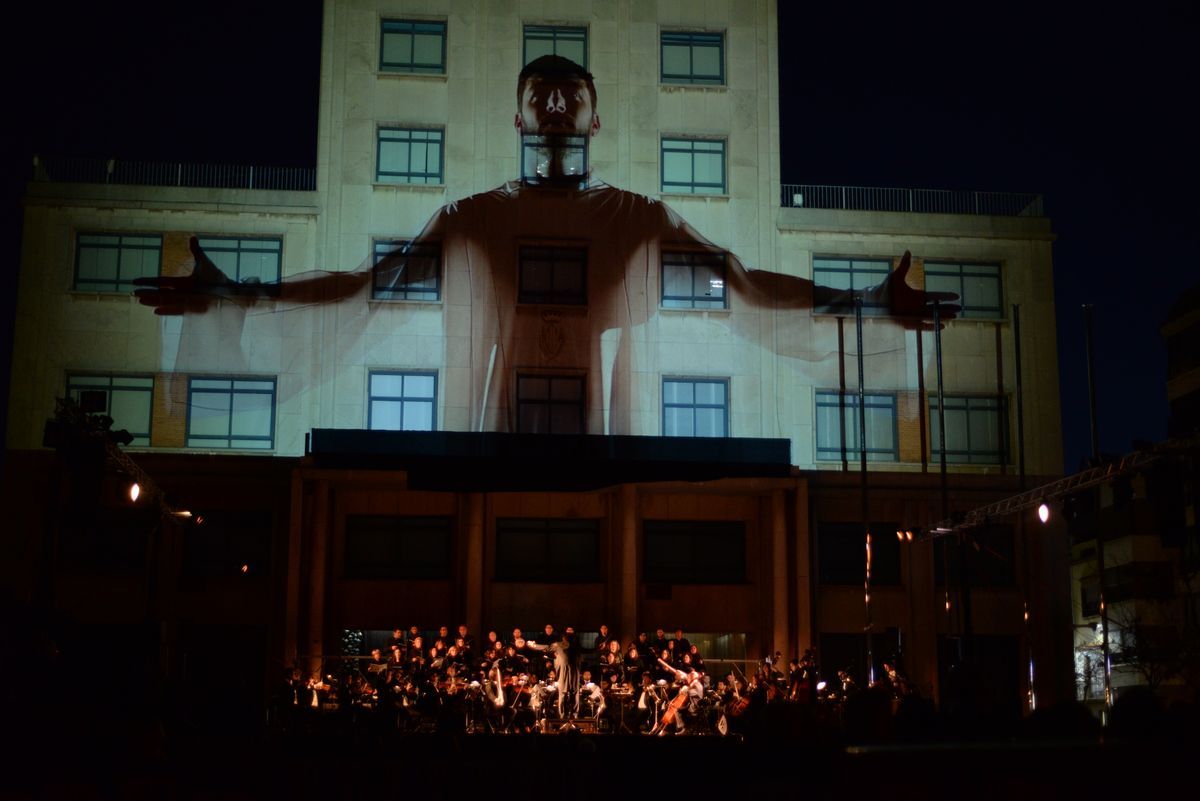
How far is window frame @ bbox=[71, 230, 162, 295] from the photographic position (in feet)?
124

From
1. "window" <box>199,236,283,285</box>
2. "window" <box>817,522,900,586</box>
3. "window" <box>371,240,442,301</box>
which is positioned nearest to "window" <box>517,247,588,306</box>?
"window" <box>371,240,442,301</box>

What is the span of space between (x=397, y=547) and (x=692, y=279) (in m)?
10.5

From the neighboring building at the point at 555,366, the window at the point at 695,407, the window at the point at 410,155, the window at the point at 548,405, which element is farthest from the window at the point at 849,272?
the window at the point at 410,155

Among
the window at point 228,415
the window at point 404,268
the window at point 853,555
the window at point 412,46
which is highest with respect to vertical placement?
the window at point 412,46

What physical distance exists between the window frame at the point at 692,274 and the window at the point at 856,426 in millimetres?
4023

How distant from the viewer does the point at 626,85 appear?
1577 inches

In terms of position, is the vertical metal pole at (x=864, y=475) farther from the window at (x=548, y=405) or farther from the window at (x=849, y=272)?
the window at (x=548, y=405)

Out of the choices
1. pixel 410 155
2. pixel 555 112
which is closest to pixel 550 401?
pixel 555 112

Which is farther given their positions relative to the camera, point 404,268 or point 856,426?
point 856,426

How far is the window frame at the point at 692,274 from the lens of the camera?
123ft

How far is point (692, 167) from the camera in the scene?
132ft

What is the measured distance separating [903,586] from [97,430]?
21488mm

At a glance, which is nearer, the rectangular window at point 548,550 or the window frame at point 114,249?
the rectangular window at point 548,550

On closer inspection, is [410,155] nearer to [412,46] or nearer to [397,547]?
[412,46]
